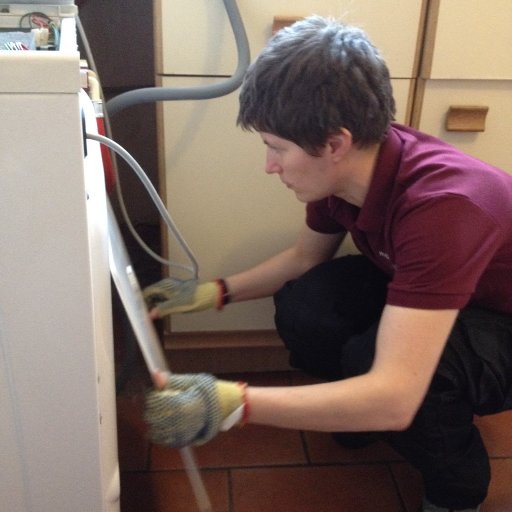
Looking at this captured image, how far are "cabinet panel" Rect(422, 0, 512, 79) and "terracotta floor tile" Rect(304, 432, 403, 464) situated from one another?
0.63m

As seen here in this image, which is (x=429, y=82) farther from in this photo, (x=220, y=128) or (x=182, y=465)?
(x=182, y=465)

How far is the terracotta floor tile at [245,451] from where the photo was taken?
3.57 ft

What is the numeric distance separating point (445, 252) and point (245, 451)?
1.86 feet

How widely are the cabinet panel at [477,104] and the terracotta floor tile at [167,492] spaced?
0.67 metres

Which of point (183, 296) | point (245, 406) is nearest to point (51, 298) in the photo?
point (245, 406)

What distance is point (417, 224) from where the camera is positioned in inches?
29.0

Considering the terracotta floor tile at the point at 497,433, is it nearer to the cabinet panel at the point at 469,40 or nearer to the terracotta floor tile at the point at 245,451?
→ the terracotta floor tile at the point at 245,451

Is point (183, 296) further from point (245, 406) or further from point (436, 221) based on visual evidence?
point (436, 221)

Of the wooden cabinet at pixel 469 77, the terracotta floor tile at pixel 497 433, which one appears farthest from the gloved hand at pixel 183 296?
the terracotta floor tile at pixel 497 433

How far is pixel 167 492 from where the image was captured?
3.35 ft

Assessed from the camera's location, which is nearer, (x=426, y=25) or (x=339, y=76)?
(x=339, y=76)

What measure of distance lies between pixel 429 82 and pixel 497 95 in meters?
0.12

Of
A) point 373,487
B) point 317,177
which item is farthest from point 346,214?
point 373,487

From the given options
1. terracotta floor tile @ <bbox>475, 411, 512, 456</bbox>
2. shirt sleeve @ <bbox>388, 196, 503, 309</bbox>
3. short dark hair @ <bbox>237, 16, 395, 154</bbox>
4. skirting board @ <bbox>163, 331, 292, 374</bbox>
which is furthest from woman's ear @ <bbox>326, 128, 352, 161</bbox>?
terracotta floor tile @ <bbox>475, 411, 512, 456</bbox>
